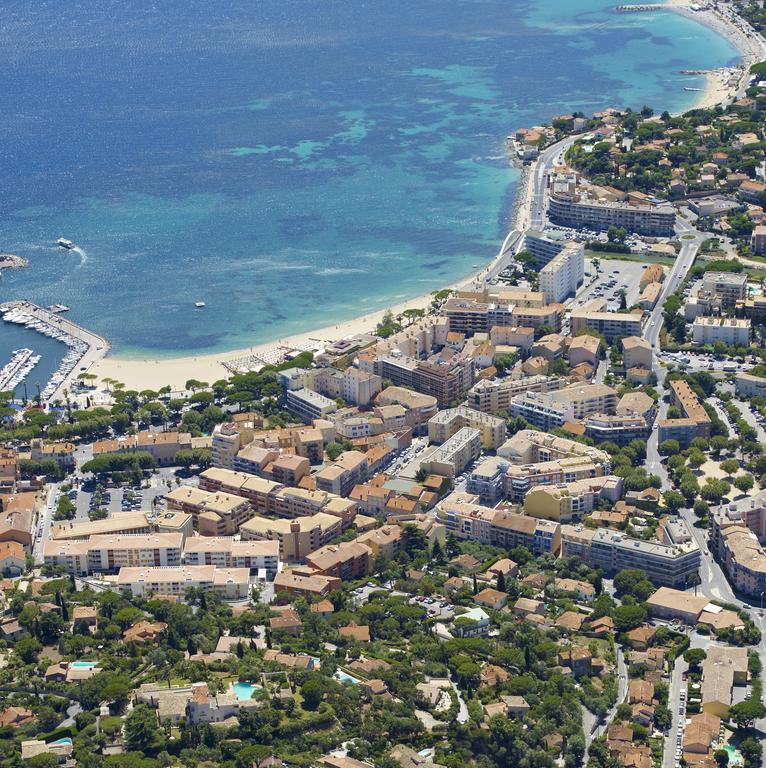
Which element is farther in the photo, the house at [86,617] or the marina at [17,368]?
the marina at [17,368]

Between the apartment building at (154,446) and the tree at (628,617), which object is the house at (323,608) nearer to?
the tree at (628,617)

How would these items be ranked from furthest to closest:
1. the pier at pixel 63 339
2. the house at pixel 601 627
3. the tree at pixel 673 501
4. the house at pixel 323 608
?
the pier at pixel 63 339 → the tree at pixel 673 501 → the house at pixel 323 608 → the house at pixel 601 627

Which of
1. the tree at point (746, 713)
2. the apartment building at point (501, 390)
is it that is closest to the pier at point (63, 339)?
the apartment building at point (501, 390)

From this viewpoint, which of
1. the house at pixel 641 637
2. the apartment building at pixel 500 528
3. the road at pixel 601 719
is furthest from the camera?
the apartment building at pixel 500 528

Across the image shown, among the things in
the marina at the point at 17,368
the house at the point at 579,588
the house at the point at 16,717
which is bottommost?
the marina at the point at 17,368

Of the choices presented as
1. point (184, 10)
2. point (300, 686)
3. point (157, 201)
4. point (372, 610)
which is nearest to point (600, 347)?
point (372, 610)

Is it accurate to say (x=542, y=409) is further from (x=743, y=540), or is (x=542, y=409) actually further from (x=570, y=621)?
(x=570, y=621)
